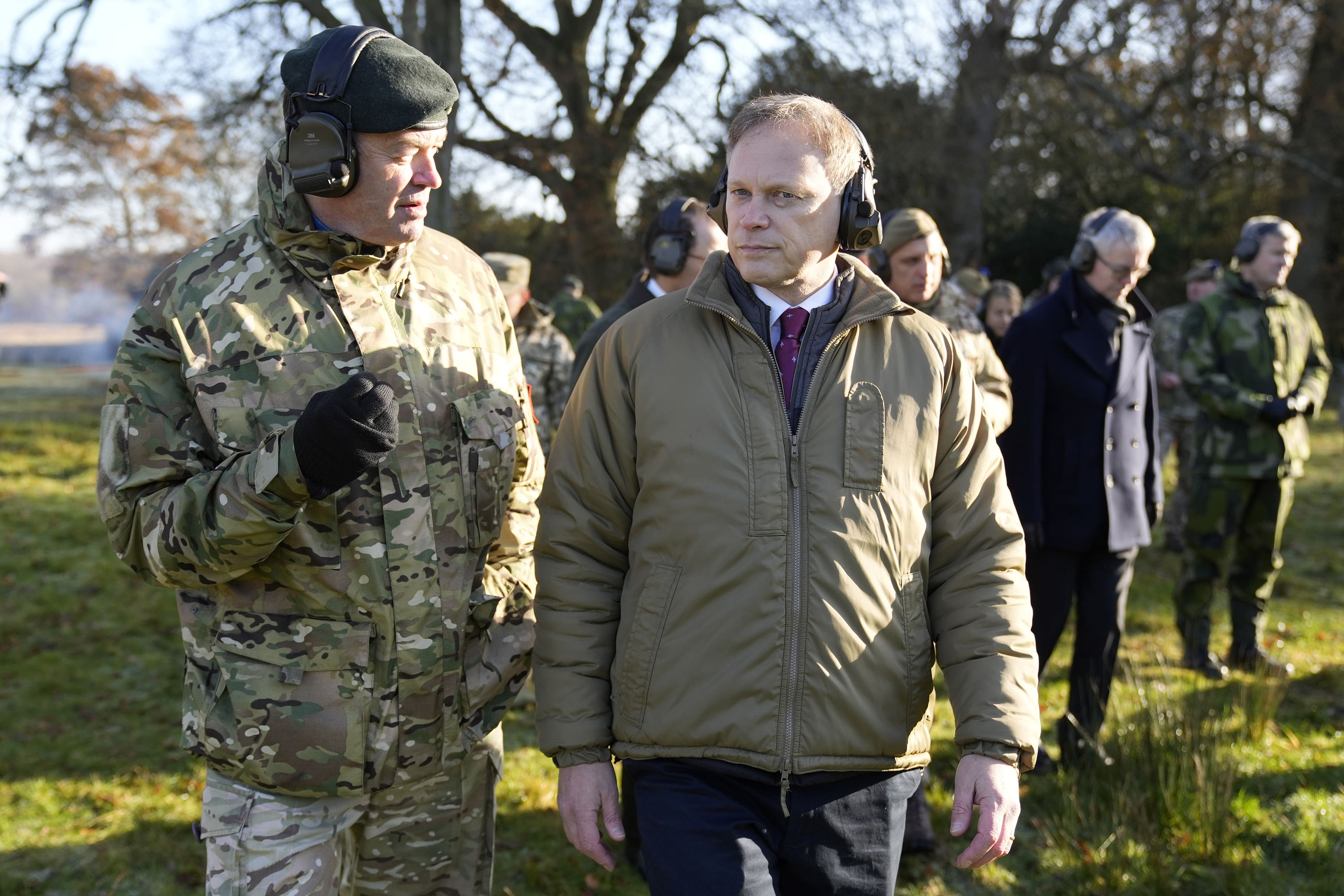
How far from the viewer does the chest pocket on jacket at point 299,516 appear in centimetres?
229

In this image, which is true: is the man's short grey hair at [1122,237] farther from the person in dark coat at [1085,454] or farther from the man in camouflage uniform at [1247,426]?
the man in camouflage uniform at [1247,426]

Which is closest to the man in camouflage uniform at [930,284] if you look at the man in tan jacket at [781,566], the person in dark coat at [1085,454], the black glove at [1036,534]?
the person in dark coat at [1085,454]

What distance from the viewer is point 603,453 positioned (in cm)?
250

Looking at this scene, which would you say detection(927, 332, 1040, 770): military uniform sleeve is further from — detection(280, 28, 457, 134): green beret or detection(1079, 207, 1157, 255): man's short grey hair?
detection(1079, 207, 1157, 255): man's short grey hair

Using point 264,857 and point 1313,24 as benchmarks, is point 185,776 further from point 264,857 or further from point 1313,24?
point 1313,24

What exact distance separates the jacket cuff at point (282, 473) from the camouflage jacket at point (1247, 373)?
5.78 metres

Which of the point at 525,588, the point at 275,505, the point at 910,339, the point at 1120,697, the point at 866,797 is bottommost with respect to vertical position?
the point at 1120,697

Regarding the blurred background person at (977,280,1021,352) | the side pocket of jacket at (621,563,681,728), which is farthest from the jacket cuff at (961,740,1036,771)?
the blurred background person at (977,280,1021,352)

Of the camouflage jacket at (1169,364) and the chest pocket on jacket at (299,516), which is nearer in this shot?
the chest pocket on jacket at (299,516)

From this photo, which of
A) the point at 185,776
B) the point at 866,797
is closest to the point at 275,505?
the point at 866,797

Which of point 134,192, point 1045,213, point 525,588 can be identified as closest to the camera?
point 525,588

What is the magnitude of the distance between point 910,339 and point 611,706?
111cm

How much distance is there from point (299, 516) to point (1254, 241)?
5.96 meters

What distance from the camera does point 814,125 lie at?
7.94 feet
